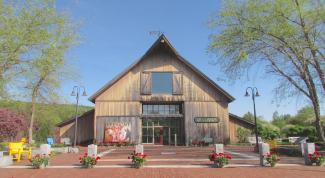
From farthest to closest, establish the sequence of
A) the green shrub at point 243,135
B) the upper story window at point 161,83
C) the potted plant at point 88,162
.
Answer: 1. the green shrub at point 243,135
2. the upper story window at point 161,83
3. the potted plant at point 88,162

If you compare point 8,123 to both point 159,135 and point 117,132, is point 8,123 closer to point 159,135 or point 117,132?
point 117,132

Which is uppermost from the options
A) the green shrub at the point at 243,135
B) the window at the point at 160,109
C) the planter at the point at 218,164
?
the window at the point at 160,109

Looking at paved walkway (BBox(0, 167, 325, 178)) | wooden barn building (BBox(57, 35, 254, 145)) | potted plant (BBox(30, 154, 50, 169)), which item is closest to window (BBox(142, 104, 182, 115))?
wooden barn building (BBox(57, 35, 254, 145))

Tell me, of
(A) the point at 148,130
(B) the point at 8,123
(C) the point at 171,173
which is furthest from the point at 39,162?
(B) the point at 8,123

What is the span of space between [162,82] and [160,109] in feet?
9.51

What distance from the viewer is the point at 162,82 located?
3334 centimetres

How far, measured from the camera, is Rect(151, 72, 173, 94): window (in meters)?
33.1

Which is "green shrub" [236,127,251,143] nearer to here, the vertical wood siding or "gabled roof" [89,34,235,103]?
the vertical wood siding

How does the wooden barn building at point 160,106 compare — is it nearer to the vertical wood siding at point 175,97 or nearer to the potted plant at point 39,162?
the vertical wood siding at point 175,97

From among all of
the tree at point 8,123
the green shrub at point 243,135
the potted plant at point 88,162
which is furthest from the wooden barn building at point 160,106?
the potted plant at point 88,162

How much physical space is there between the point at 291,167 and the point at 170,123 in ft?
65.8

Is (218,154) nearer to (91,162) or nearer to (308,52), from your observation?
(91,162)

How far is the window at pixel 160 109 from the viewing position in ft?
110

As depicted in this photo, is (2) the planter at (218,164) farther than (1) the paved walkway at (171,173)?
Yes
